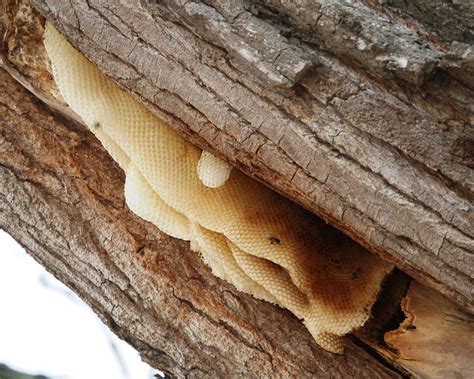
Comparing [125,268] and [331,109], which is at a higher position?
[331,109]

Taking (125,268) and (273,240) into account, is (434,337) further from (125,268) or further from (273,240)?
(125,268)

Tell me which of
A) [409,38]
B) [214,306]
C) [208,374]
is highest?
[409,38]

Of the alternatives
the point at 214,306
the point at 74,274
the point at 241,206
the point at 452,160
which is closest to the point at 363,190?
the point at 452,160

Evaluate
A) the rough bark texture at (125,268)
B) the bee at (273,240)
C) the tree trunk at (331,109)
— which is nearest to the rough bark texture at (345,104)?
the tree trunk at (331,109)

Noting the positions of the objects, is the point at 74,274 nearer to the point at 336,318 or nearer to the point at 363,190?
the point at 336,318

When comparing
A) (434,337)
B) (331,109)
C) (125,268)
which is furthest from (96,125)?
(434,337)

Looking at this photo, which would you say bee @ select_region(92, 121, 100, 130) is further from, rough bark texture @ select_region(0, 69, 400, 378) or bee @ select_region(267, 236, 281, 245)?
bee @ select_region(267, 236, 281, 245)

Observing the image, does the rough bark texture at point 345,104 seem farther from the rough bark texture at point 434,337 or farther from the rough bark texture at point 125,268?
the rough bark texture at point 125,268
